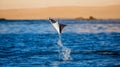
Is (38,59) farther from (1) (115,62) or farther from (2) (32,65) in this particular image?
(1) (115,62)

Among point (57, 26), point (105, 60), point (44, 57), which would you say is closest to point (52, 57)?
point (44, 57)

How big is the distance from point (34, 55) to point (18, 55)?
1.28 meters

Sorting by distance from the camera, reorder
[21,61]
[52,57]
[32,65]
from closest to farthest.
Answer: [32,65]
[21,61]
[52,57]

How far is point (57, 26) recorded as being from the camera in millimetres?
26562

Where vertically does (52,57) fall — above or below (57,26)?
below

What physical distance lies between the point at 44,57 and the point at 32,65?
11.6 ft

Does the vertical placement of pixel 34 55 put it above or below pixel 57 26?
below

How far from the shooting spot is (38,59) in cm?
2609

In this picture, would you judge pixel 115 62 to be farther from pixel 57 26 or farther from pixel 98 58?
pixel 57 26

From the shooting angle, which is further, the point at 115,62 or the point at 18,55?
the point at 18,55

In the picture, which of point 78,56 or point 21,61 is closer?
point 21,61

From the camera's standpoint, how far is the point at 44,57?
27062 mm

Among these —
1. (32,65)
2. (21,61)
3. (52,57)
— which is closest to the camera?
(32,65)

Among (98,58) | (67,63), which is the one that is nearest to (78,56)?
(98,58)
